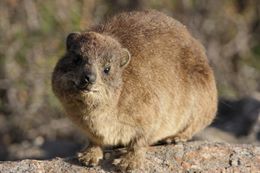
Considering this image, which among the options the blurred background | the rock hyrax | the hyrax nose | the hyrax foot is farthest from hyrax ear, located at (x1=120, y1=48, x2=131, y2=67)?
the blurred background

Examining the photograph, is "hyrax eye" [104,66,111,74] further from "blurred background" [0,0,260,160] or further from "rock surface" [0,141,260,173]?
"blurred background" [0,0,260,160]

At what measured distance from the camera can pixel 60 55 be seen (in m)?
12.4

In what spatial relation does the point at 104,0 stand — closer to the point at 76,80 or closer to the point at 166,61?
the point at 166,61

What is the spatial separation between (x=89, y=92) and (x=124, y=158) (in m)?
0.86

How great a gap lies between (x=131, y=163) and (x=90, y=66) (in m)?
1.03

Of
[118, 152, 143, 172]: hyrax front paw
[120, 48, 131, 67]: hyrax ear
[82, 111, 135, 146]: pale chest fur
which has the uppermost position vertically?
[120, 48, 131, 67]: hyrax ear

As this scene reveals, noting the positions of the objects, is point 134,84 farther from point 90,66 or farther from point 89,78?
point 89,78

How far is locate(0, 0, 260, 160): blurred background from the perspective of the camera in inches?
388

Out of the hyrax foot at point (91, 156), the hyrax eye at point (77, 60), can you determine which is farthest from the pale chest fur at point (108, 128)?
the hyrax eye at point (77, 60)

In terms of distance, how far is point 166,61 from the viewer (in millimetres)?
7242

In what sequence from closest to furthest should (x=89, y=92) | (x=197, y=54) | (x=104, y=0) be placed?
(x=89, y=92) → (x=197, y=54) → (x=104, y=0)

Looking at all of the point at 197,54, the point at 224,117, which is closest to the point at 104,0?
the point at 224,117

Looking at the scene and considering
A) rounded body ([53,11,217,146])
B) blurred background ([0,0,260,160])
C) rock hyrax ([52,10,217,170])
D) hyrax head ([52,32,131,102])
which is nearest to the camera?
hyrax head ([52,32,131,102])

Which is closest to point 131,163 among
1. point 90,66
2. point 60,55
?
point 90,66
